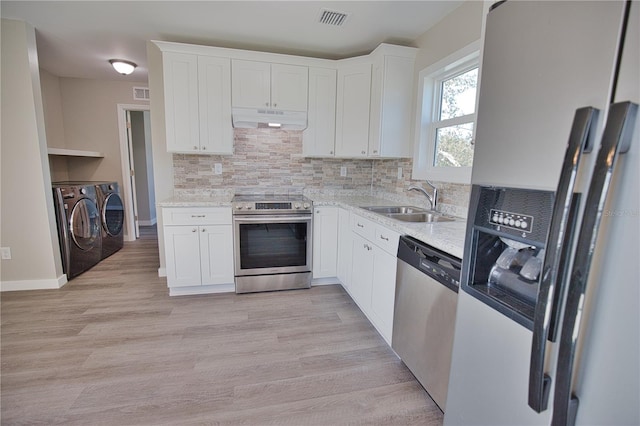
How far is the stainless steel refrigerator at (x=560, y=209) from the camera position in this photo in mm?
665

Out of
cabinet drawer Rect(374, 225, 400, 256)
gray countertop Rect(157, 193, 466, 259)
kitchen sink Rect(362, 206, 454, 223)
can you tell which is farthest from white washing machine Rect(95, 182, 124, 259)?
cabinet drawer Rect(374, 225, 400, 256)

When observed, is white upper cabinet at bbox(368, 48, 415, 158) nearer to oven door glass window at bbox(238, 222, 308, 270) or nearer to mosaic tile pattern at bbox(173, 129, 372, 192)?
mosaic tile pattern at bbox(173, 129, 372, 192)

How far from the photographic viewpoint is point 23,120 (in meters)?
2.71

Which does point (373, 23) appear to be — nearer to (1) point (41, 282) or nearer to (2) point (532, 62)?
(2) point (532, 62)

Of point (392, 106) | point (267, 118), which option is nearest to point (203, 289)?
point (267, 118)

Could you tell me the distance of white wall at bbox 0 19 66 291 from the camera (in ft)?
8.68

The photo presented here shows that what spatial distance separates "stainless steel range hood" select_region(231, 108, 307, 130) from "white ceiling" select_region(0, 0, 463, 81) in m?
0.69

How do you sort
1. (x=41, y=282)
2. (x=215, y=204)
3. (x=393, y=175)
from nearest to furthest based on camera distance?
(x=215, y=204) → (x=41, y=282) → (x=393, y=175)

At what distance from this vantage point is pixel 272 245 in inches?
116

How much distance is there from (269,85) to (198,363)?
2.51 meters

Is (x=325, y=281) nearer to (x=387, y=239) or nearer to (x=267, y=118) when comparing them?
(x=387, y=239)

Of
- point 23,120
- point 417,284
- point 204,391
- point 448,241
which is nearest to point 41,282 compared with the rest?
point 23,120

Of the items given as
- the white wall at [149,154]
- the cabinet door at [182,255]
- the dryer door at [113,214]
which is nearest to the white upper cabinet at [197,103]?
the cabinet door at [182,255]

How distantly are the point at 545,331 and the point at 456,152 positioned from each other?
6.09ft
